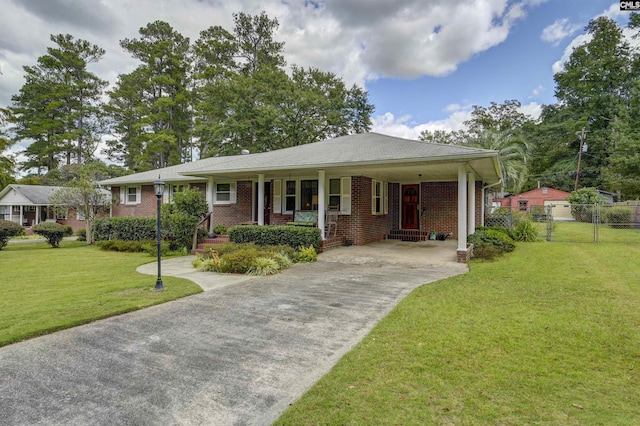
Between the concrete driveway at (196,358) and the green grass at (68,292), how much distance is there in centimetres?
35

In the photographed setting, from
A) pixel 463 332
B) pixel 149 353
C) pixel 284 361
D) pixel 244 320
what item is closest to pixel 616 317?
pixel 463 332

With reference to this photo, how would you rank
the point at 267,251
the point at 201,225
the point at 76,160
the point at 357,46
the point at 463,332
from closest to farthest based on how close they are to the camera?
1. the point at 463,332
2. the point at 267,251
3. the point at 201,225
4. the point at 357,46
5. the point at 76,160

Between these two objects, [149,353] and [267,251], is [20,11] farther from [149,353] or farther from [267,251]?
[149,353]

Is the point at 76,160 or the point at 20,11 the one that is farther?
the point at 76,160

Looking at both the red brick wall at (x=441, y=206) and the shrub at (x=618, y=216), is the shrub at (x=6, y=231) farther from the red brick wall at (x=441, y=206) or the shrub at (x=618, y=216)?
the shrub at (x=618, y=216)

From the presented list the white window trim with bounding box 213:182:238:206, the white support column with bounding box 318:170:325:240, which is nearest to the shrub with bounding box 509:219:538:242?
the white support column with bounding box 318:170:325:240

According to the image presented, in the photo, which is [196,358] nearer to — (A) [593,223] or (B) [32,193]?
(A) [593,223]

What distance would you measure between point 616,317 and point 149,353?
5980 millimetres

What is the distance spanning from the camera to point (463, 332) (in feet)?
13.3

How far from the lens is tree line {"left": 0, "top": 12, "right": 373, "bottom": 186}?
26188 mm

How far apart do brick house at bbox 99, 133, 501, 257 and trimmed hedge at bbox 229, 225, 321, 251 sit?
74cm

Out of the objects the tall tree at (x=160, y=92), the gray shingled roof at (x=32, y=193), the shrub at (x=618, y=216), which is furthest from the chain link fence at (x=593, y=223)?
the gray shingled roof at (x=32, y=193)

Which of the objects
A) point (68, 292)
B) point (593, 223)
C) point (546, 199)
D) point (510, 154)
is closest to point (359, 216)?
point (68, 292)

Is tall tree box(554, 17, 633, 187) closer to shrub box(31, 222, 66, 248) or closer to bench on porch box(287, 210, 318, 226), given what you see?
bench on porch box(287, 210, 318, 226)
